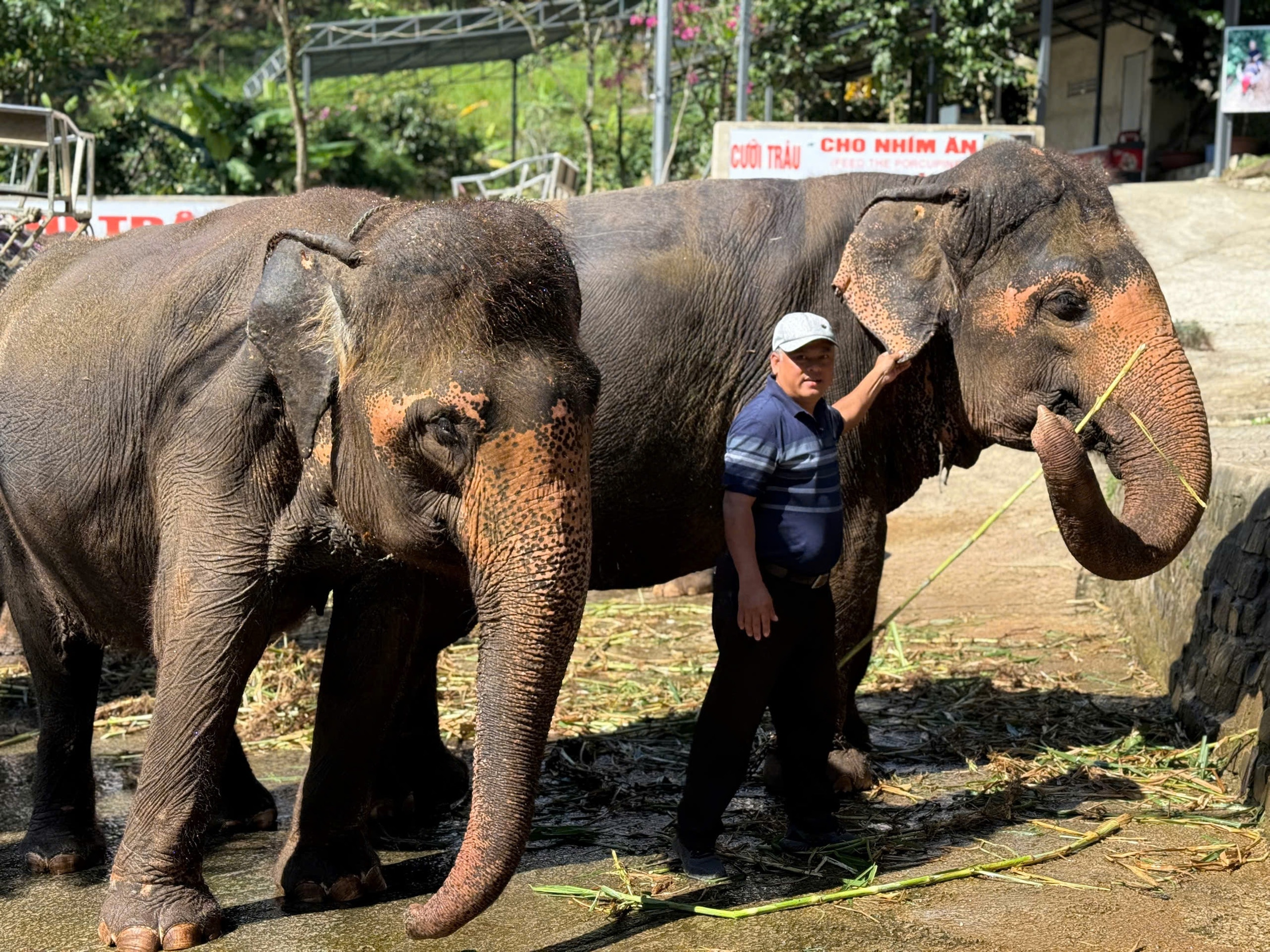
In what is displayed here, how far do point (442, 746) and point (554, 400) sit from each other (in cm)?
209

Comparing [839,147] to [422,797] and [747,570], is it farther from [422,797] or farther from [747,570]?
[747,570]

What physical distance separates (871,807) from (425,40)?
20330 millimetres

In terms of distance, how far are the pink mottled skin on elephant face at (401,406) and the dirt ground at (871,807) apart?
4.16ft

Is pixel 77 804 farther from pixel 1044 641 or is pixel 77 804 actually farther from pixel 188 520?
pixel 1044 641

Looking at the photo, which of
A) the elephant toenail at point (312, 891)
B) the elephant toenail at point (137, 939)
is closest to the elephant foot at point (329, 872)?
the elephant toenail at point (312, 891)

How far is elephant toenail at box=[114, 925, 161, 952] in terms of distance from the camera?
11.6 feet

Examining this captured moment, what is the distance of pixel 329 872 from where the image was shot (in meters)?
3.95

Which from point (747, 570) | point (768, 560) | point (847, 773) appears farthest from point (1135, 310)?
point (847, 773)

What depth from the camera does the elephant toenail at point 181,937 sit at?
3570mm

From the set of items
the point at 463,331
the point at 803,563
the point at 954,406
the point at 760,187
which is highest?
the point at 760,187

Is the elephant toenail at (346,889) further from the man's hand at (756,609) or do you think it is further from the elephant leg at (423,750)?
the man's hand at (756,609)

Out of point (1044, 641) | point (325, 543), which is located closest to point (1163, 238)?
point (1044, 641)

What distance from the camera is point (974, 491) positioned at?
9.78 meters

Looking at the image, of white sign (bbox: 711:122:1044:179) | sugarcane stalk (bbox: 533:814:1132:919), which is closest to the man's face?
sugarcane stalk (bbox: 533:814:1132:919)
